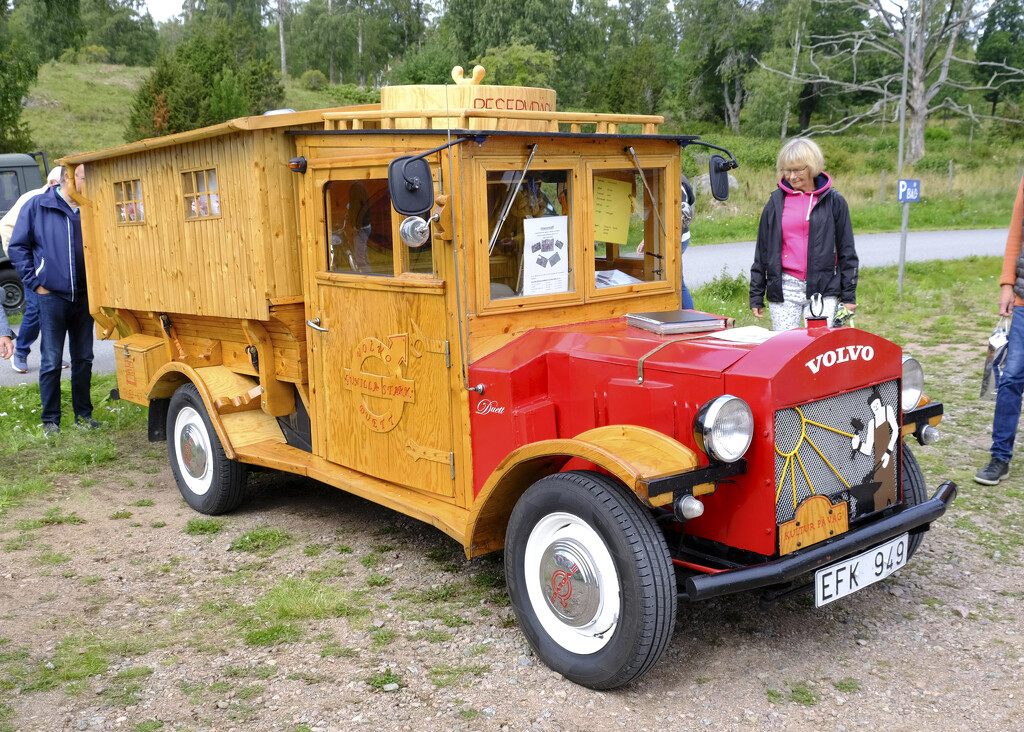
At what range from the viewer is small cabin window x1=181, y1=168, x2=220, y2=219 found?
5.21 metres

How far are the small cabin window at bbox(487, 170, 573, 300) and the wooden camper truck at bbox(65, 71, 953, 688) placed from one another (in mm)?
11

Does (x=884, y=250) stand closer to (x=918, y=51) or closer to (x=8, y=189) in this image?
(x=8, y=189)

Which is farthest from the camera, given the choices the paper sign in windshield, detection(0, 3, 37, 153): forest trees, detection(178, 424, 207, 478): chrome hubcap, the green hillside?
the green hillside

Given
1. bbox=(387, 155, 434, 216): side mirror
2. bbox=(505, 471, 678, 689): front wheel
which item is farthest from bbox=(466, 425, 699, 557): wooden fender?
bbox=(387, 155, 434, 216): side mirror

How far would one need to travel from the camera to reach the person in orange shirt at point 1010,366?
17.1ft

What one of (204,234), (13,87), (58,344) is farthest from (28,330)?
(13,87)

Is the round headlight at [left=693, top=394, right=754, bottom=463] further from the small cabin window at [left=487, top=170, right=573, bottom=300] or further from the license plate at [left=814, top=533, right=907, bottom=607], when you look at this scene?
the small cabin window at [left=487, top=170, right=573, bottom=300]

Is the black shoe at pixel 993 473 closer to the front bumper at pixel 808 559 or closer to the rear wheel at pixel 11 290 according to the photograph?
the front bumper at pixel 808 559

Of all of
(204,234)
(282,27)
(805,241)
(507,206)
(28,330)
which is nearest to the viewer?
(507,206)

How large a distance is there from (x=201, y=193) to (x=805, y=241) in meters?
3.55

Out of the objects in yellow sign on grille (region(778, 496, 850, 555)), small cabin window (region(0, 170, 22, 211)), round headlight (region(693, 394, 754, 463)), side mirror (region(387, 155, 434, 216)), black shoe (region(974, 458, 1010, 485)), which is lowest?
black shoe (region(974, 458, 1010, 485))

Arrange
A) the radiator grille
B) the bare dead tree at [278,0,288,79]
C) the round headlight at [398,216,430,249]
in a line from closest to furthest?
the radiator grille, the round headlight at [398,216,430,249], the bare dead tree at [278,0,288,79]

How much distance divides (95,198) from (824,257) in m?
5.02

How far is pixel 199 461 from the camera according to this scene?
5672 mm
